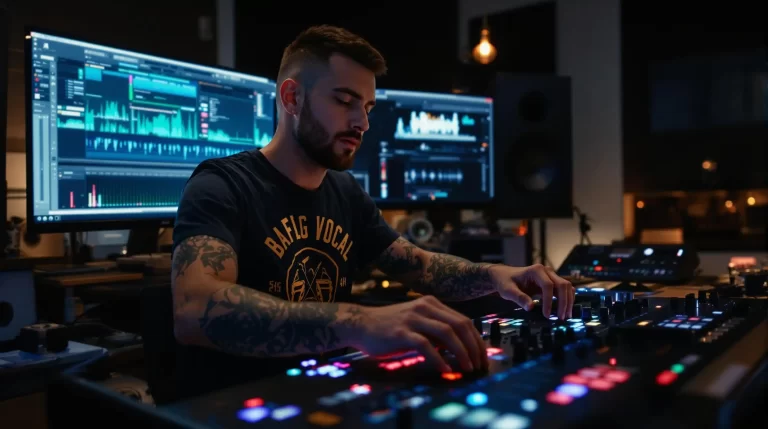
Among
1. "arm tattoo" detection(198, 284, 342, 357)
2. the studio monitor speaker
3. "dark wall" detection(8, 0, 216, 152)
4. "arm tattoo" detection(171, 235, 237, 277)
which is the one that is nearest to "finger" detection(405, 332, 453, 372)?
"arm tattoo" detection(198, 284, 342, 357)

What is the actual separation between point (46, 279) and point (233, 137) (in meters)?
0.55

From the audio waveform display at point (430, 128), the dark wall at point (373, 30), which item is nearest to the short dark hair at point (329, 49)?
the audio waveform display at point (430, 128)

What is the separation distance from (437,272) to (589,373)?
2.38 ft

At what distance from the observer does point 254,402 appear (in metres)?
0.52

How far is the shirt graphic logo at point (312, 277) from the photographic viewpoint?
1094mm

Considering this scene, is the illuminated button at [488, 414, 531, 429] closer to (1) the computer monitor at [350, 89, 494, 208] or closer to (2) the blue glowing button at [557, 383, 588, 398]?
(2) the blue glowing button at [557, 383, 588, 398]

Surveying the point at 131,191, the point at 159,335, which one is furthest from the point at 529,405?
the point at 131,191

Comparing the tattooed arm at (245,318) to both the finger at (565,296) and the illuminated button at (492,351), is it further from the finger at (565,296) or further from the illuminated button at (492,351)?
the finger at (565,296)

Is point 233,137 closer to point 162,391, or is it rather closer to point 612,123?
point 162,391

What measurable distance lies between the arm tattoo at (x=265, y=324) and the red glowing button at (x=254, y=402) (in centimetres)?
17

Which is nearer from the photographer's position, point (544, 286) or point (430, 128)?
point (544, 286)

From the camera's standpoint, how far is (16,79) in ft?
5.57

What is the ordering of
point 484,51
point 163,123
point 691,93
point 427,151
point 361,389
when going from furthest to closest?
point 484,51 → point 691,93 → point 427,151 → point 163,123 → point 361,389

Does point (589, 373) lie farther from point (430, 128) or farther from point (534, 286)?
point (430, 128)
